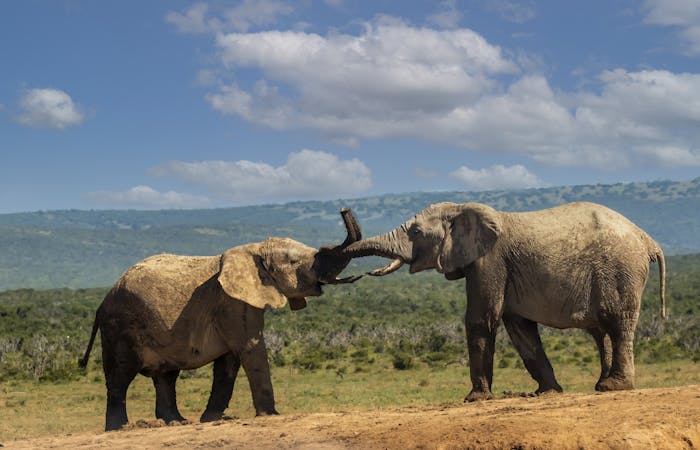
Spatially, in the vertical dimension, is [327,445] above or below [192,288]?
below

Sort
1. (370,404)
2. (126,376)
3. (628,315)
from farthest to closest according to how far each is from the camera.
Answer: (370,404), (126,376), (628,315)

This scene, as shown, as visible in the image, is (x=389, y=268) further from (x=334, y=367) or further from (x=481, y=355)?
(x=334, y=367)

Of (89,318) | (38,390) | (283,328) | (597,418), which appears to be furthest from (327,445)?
(89,318)

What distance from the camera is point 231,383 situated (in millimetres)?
13195

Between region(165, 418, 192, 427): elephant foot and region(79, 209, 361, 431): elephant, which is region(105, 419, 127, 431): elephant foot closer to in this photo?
region(79, 209, 361, 431): elephant

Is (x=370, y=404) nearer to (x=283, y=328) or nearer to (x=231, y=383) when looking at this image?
(x=231, y=383)

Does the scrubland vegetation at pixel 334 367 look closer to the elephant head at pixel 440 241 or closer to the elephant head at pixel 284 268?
the elephant head at pixel 284 268

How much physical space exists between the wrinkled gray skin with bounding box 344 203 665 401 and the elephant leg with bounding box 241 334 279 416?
6.04 ft

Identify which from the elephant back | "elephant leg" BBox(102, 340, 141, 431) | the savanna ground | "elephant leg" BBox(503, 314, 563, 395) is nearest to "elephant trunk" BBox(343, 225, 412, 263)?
"elephant leg" BBox(503, 314, 563, 395)

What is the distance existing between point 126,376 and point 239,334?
191cm

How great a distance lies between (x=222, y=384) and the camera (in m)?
13.1

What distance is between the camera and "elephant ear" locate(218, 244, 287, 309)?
12359 millimetres

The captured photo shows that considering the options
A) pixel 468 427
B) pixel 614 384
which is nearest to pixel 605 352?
pixel 614 384

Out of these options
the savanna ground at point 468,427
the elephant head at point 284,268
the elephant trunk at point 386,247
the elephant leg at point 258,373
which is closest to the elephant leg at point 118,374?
the savanna ground at point 468,427
